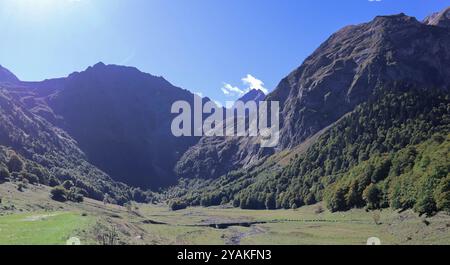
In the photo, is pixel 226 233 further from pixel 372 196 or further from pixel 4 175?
pixel 4 175

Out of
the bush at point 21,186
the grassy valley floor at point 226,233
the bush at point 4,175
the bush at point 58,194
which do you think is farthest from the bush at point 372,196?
the bush at point 4,175

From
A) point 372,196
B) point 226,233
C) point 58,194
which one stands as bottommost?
point 226,233

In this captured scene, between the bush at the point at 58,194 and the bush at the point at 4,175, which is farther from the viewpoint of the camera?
the bush at the point at 4,175

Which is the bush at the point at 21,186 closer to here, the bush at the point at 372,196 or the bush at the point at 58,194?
the bush at the point at 58,194

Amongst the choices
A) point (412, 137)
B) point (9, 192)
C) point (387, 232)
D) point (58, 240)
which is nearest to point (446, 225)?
point (387, 232)

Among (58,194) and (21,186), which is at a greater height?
(21,186)

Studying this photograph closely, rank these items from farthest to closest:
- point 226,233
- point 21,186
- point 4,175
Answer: point 4,175 → point 21,186 → point 226,233

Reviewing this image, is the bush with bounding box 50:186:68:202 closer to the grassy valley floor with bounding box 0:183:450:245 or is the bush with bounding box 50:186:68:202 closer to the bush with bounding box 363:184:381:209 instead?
the grassy valley floor with bounding box 0:183:450:245

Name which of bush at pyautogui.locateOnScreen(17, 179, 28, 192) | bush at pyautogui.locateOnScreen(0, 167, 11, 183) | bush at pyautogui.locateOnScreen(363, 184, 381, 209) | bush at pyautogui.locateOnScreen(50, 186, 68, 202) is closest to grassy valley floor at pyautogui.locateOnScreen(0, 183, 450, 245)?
bush at pyautogui.locateOnScreen(363, 184, 381, 209)

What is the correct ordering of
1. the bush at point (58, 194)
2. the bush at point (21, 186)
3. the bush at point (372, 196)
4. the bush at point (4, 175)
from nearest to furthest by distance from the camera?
the bush at point (372, 196)
the bush at point (21, 186)
the bush at point (58, 194)
the bush at point (4, 175)

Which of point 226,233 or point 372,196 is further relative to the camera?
point 372,196

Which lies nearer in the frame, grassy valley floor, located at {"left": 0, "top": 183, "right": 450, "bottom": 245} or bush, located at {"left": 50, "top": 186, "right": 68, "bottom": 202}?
grassy valley floor, located at {"left": 0, "top": 183, "right": 450, "bottom": 245}

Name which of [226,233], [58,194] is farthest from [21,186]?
[226,233]
